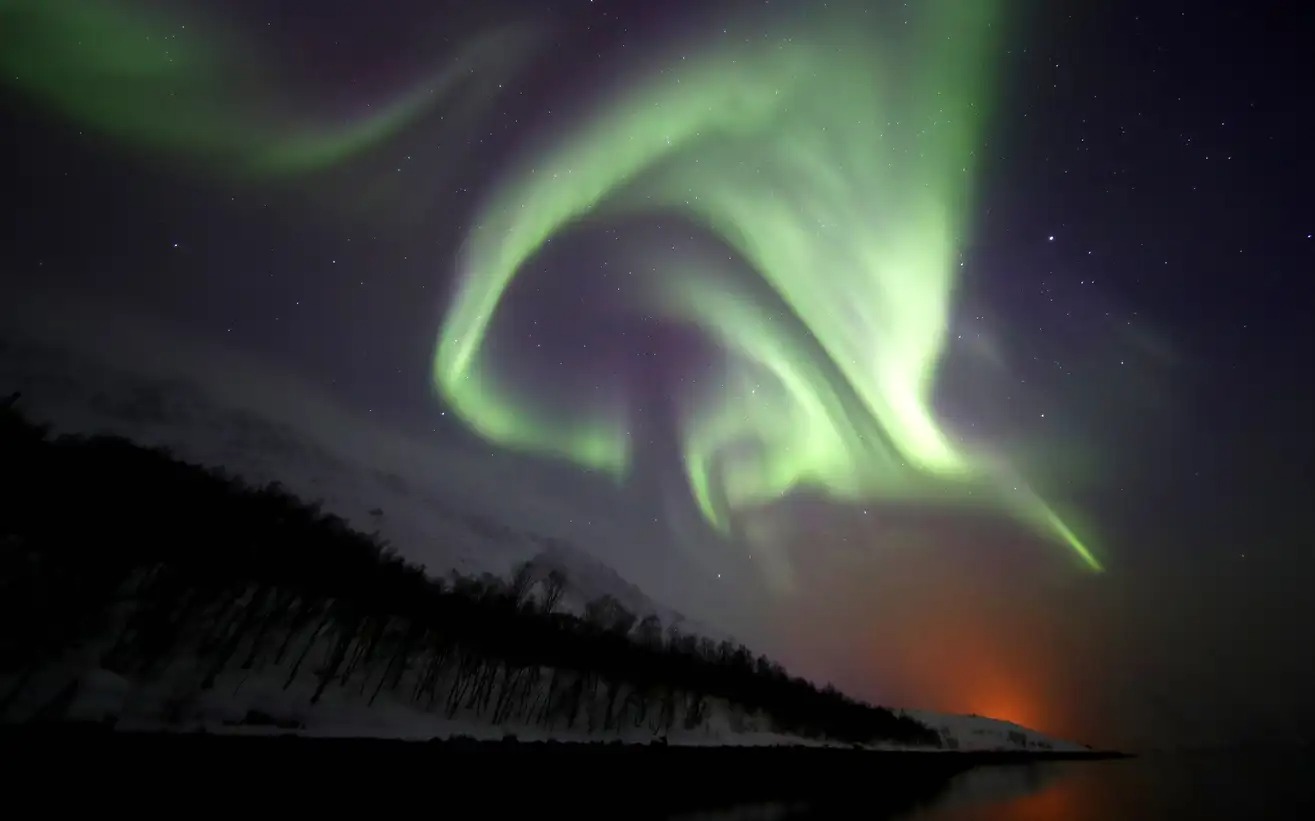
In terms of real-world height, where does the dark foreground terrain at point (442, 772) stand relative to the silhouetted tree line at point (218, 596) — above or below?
below

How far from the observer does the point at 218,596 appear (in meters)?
62.3

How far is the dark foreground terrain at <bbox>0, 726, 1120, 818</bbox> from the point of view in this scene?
23578 mm

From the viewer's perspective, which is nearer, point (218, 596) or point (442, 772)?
point (442, 772)

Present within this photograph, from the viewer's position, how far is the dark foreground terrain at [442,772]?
2358cm

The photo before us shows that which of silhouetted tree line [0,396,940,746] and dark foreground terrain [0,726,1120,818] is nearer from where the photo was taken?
dark foreground terrain [0,726,1120,818]

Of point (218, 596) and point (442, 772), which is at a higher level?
point (218, 596)

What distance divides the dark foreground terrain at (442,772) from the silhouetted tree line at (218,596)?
68.9 ft

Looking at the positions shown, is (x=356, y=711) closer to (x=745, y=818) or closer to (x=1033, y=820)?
(x=745, y=818)

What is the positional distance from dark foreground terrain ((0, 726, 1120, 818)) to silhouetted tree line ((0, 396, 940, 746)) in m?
21.0

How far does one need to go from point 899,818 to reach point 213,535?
65884 millimetres

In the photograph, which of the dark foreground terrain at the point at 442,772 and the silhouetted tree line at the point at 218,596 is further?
the silhouetted tree line at the point at 218,596

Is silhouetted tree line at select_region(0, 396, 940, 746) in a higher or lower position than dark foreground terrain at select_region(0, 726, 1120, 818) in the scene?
higher

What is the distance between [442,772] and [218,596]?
43.7 meters

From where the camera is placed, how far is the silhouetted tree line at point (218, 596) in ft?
177
